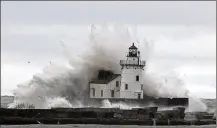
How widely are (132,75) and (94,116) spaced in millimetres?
6574

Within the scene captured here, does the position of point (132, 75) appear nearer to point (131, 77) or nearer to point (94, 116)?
point (131, 77)

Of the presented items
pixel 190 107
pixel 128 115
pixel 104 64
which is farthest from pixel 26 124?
pixel 190 107

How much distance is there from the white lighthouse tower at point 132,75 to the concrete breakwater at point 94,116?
469 cm

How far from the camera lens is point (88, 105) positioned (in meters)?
46.2

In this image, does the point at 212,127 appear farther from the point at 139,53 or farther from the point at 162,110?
the point at 139,53

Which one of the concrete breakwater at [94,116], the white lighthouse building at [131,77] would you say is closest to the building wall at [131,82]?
the white lighthouse building at [131,77]

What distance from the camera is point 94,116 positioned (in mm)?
40156

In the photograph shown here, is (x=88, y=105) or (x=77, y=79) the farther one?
(x=77, y=79)

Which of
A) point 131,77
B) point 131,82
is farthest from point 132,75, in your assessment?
point 131,82

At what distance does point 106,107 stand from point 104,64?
6.56 m

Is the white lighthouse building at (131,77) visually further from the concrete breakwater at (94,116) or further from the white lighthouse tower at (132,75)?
the concrete breakwater at (94,116)

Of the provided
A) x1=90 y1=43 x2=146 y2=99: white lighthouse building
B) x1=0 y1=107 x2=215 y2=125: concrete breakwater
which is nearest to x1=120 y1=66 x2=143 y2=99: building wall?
x1=90 y1=43 x2=146 y2=99: white lighthouse building

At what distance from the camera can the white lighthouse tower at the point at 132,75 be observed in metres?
45.9

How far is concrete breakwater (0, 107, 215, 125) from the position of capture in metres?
38.9
